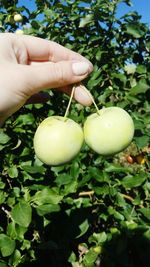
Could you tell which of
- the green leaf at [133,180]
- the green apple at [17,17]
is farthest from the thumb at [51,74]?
the green apple at [17,17]

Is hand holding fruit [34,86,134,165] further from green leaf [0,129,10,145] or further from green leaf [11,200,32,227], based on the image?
green leaf [0,129,10,145]

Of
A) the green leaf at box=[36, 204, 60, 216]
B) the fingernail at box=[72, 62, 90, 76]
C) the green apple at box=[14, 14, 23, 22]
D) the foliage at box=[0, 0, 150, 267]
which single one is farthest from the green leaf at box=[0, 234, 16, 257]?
the green apple at box=[14, 14, 23, 22]

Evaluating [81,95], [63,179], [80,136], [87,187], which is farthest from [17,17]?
[80,136]

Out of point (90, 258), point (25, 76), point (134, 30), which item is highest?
point (25, 76)

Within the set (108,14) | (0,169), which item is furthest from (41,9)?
(0,169)

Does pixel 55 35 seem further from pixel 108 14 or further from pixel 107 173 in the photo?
pixel 107 173

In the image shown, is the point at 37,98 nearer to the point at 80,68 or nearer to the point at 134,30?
the point at 80,68
